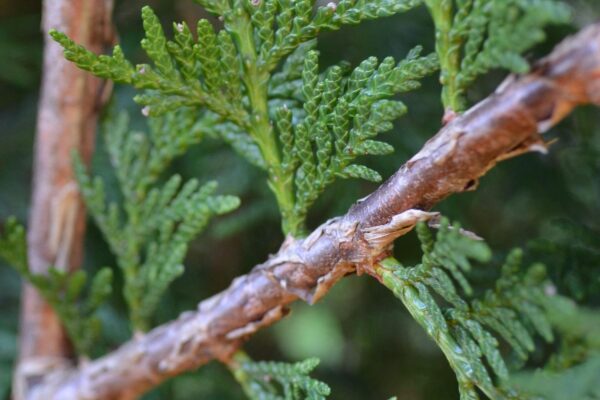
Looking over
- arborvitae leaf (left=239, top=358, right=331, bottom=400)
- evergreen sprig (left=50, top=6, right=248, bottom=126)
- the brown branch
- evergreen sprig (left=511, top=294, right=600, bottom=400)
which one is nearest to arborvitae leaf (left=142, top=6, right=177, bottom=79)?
evergreen sprig (left=50, top=6, right=248, bottom=126)

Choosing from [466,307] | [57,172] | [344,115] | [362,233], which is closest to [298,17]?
[344,115]

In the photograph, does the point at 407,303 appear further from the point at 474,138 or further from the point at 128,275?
the point at 128,275

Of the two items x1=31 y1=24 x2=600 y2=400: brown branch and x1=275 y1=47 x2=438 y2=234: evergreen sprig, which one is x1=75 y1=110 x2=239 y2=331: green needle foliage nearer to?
x1=31 y1=24 x2=600 y2=400: brown branch

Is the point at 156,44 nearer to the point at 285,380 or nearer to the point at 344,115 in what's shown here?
the point at 344,115

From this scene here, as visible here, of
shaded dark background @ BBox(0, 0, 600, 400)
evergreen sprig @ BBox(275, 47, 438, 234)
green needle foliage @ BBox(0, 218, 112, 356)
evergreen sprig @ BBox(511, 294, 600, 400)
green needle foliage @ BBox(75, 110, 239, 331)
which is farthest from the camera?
shaded dark background @ BBox(0, 0, 600, 400)

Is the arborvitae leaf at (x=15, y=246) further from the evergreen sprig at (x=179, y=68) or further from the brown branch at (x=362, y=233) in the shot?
the evergreen sprig at (x=179, y=68)

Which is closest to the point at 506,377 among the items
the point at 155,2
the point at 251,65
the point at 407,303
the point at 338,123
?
the point at 407,303

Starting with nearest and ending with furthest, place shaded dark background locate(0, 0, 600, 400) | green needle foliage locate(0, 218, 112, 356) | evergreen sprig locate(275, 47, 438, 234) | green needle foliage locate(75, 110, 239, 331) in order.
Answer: evergreen sprig locate(275, 47, 438, 234) → green needle foliage locate(75, 110, 239, 331) → green needle foliage locate(0, 218, 112, 356) → shaded dark background locate(0, 0, 600, 400)

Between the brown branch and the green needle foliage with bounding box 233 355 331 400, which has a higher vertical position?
the brown branch
